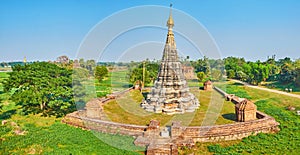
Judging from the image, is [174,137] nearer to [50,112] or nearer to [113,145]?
[113,145]

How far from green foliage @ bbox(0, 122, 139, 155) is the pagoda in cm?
710

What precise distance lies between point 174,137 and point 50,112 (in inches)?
A: 445

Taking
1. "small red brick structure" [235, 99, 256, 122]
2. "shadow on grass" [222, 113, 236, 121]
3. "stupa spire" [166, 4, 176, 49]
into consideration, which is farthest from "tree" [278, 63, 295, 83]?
"small red brick structure" [235, 99, 256, 122]

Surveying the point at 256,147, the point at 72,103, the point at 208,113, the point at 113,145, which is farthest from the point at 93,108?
the point at 256,147

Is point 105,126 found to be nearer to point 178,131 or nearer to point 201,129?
point 178,131

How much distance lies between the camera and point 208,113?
66.3 ft

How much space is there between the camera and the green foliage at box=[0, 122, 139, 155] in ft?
40.9

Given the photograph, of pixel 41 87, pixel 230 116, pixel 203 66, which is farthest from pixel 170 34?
pixel 203 66

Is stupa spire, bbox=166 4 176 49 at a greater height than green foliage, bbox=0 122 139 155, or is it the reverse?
stupa spire, bbox=166 4 176 49

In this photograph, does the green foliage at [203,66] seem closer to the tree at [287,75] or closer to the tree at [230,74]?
the tree at [230,74]

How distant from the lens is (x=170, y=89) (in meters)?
21.3

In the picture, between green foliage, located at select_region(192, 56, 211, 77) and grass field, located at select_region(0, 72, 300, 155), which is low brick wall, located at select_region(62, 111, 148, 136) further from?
green foliage, located at select_region(192, 56, 211, 77)

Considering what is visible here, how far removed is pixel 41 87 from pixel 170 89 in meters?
11.2

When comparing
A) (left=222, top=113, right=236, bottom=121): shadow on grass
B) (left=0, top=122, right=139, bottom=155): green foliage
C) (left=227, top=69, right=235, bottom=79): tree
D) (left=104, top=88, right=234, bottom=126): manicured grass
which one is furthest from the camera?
(left=227, top=69, right=235, bottom=79): tree
